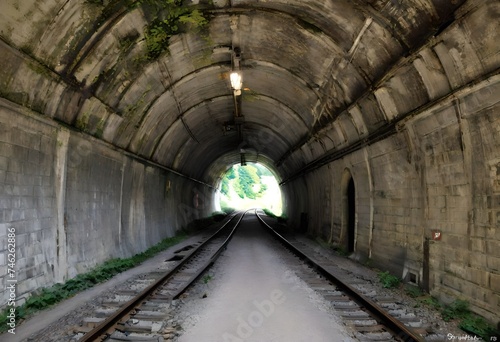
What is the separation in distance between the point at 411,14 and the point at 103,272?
8.20m

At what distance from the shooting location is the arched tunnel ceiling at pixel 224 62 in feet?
17.8

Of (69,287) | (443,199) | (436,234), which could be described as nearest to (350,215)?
(436,234)

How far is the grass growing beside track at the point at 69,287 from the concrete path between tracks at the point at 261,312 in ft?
8.21

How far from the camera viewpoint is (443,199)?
600cm

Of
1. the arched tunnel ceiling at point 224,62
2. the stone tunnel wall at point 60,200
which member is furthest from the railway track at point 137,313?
the arched tunnel ceiling at point 224,62

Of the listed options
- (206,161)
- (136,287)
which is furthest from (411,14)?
(206,161)

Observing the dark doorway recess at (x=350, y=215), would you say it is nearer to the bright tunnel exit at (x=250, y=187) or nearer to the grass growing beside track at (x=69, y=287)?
the grass growing beside track at (x=69, y=287)

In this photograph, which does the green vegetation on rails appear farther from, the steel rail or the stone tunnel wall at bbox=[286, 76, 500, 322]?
the steel rail

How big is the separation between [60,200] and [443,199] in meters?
7.47

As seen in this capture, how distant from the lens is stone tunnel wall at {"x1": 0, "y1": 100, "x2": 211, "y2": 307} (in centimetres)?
559

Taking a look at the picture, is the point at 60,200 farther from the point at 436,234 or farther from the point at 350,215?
the point at 350,215

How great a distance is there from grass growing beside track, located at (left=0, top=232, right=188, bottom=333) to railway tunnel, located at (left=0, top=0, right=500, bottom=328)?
0.74ft

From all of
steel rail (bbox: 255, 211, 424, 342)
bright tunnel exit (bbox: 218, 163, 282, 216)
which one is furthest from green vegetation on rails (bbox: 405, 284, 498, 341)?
bright tunnel exit (bbox: 218, 163, 282, 216)

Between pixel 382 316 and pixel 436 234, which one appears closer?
pixel 382 316
